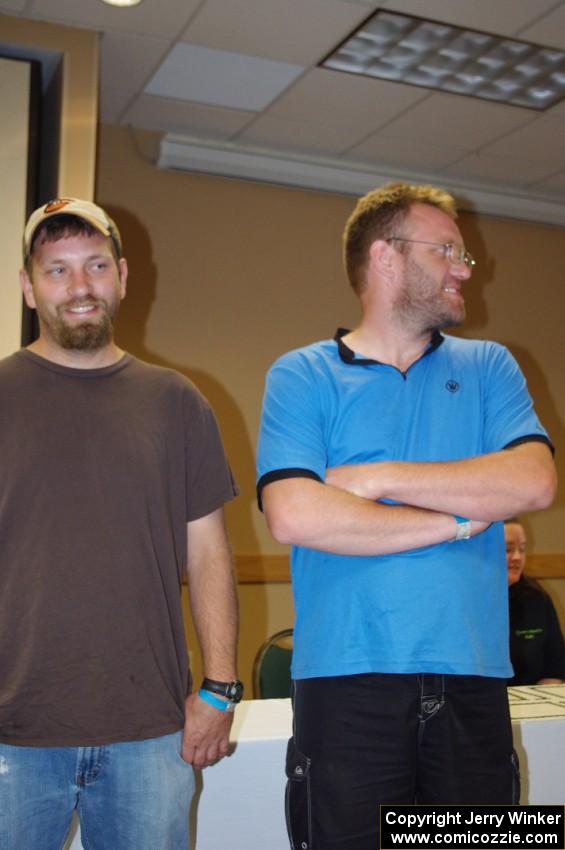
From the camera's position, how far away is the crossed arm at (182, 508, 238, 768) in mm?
1625

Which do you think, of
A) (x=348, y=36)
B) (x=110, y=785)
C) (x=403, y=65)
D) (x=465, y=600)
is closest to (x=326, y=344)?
(x=465, y=600)

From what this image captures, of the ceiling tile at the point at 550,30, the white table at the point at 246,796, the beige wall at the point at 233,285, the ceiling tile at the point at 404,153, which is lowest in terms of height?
the white table at the point at 246,796

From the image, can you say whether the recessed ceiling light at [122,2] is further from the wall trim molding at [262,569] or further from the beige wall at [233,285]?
the wall trim molding at [262,569]

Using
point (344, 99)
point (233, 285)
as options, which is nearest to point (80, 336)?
point (344, 99)

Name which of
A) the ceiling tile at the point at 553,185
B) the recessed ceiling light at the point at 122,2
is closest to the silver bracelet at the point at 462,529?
the recessed ceiling light at the point at 122,2

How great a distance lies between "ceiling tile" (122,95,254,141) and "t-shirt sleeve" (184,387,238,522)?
3.23 metres

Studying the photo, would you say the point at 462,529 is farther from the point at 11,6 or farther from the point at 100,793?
A: the point at 11,6

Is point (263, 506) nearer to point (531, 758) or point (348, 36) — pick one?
point (531, 758)

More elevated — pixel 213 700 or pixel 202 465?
pixel 202 465

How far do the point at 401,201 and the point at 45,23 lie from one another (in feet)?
8.43

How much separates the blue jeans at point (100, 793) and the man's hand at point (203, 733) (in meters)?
0.05

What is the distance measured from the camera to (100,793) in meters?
1.50

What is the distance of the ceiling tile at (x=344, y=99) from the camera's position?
4305 millimetres

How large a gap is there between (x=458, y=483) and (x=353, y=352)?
1.10 feet
